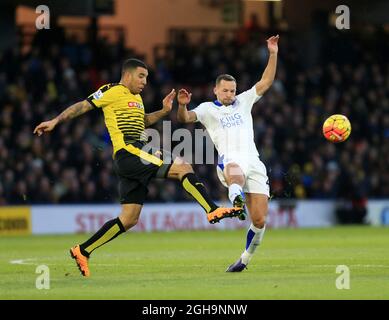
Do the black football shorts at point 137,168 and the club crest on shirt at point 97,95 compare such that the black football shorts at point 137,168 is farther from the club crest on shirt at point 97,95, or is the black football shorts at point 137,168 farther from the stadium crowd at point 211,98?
the stadium crowd at point 211,98

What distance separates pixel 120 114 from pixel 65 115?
0.79 meters

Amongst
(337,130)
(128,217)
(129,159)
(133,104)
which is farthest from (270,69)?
(128,217)

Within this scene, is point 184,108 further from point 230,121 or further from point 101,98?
point 101,98

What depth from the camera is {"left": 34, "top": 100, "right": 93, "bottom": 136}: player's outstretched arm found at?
1109cm

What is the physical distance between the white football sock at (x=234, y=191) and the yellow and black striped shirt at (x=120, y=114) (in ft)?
4.04

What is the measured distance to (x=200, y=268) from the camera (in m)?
13.1

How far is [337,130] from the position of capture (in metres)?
13.6

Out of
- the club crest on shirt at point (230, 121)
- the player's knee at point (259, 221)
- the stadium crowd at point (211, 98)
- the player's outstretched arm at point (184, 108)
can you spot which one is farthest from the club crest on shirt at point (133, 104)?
the stadium crowd at point (211, 98)

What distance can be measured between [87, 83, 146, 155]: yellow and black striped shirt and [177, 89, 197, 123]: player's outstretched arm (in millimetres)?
507

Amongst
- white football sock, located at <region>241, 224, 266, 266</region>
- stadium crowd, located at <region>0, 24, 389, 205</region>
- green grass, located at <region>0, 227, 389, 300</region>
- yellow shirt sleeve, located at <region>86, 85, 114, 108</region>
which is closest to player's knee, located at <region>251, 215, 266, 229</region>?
white football sock, located at <region>241, 224, 266, 266</region>

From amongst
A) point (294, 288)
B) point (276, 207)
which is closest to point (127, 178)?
point (294, 288)

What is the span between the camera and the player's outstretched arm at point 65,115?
36.4 ft

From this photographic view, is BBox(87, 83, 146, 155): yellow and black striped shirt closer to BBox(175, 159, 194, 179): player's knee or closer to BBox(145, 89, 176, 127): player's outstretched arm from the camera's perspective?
BBox(145, 89, 176, 127): player's outstretched arm

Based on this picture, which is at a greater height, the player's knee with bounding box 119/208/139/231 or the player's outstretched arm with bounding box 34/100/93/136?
the player's outstretched arm with bounding box 34/100/93/136
